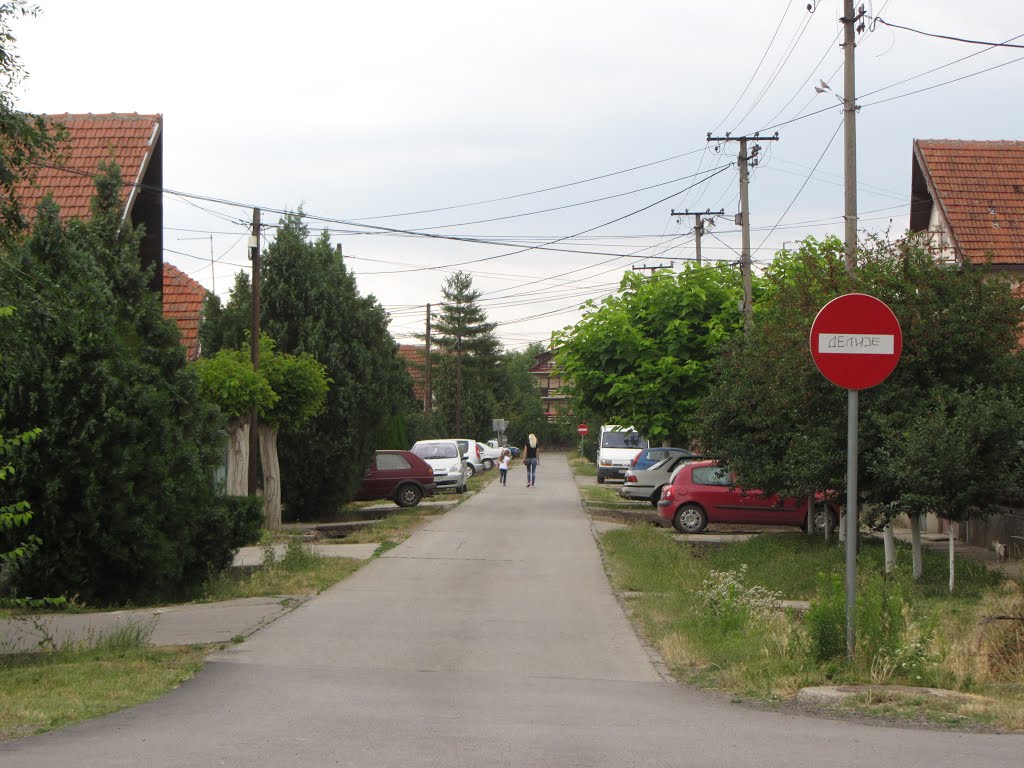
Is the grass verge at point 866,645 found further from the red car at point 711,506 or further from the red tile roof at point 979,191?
the red tile roof at point 979,191

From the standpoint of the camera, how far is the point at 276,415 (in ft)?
78.1

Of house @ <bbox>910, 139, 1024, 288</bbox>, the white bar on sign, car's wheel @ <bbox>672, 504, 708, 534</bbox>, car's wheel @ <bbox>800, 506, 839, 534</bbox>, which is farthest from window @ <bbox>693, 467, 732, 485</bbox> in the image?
the white bar on sign

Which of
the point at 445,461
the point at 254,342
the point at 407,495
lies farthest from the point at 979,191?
the point at 445,461

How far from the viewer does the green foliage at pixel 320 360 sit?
1068 inches

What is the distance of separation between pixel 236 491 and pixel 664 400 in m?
12.1

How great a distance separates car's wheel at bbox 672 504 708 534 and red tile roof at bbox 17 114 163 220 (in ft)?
42.6

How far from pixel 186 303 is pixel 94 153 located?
14.7 feet

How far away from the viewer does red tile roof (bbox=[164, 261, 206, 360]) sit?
88.4 feet

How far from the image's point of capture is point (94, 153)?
24734 mm

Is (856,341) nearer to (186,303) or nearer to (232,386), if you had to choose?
(232,386)

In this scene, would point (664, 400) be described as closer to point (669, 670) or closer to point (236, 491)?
point (236, 491)

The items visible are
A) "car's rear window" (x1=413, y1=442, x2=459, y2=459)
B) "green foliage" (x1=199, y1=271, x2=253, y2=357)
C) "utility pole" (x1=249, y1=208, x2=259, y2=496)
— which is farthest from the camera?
"car's rear window" (x1=413, y1=442, x2=459, y2=459)

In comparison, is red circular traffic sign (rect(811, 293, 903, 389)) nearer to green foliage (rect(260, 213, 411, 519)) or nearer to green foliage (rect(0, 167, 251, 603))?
green foliage (rect(0, 167, 251, 603))

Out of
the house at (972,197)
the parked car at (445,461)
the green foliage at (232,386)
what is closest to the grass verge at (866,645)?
the green foliage at (232,386)
